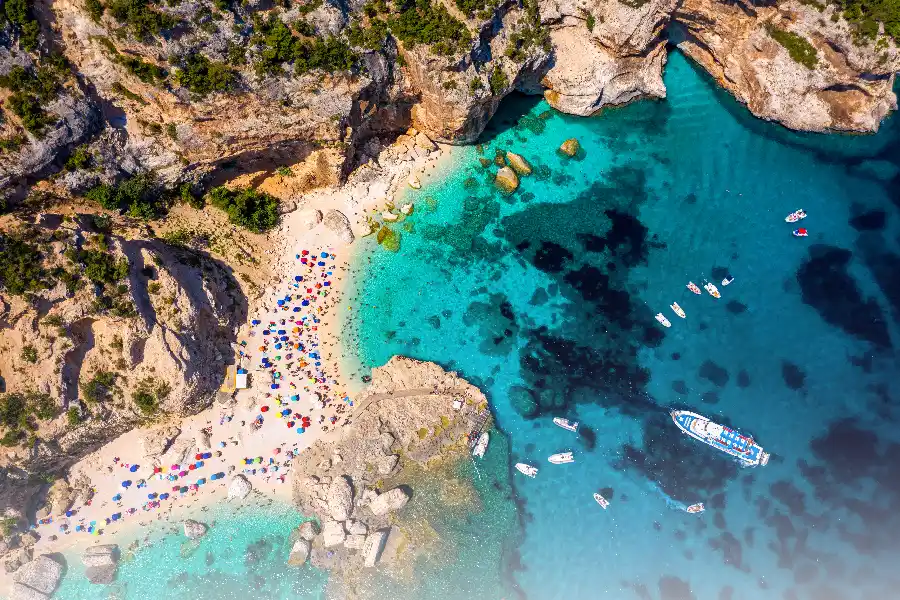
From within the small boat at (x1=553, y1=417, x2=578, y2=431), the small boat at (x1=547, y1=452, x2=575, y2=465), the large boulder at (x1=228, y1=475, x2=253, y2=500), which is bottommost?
the large boulder at (x1=228, y1=475, x2=253, y2=500)

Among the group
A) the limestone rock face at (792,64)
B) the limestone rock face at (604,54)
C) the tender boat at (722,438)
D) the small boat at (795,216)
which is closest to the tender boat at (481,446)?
the tender boat at (722,438)

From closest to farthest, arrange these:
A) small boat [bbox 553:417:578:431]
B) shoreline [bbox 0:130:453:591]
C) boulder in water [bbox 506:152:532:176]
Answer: shoreline [bbox 0:130:453:591]
small boat [bbox 553:417:578:431]
boulder in water [bbox 506:152:532:176]

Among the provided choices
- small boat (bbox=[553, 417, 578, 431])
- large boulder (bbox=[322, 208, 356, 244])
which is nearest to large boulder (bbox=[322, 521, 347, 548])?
small boat (bbox=[553, 417, 578, 431])

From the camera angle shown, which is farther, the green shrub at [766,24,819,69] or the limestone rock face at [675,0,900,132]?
the green shrub at [766,24,819,69]

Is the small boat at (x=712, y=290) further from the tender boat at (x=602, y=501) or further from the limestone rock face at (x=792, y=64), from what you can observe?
the tender boat at (x=602, y=501)

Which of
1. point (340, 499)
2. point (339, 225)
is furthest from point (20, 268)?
point (340, 499)

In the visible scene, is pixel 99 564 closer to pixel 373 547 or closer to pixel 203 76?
pixel 373 547

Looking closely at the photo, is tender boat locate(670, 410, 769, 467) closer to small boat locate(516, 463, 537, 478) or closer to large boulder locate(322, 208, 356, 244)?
small boat locate(516, 463, 537, 478)
